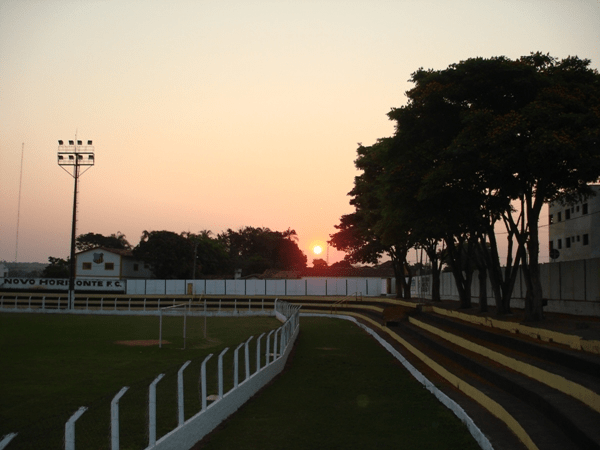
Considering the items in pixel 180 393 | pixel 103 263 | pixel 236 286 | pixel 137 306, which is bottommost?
pixel 137 306

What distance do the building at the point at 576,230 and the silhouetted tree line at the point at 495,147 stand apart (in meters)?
29.0

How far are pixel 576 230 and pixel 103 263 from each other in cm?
5767

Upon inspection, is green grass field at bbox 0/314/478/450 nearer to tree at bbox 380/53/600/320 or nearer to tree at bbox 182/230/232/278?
tree at bbox 380/53/600/320

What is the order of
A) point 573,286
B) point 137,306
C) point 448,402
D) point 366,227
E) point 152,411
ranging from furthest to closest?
point 137,306
point 366,227
point 573,286
point 448,402
point 152,411

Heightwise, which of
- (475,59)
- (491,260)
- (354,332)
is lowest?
(354,332)

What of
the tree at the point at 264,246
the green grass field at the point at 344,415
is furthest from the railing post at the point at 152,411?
the tree at the point at 264,246

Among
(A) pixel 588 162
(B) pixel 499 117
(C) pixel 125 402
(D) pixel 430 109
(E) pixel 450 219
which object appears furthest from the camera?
(E) pixel 450 219

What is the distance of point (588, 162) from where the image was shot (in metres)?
16.3

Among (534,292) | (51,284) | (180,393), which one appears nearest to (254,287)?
(51,284)

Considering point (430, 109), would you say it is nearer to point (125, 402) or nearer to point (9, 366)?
point (9, 366)

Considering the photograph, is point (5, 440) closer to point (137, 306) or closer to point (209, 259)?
point (137, 306)

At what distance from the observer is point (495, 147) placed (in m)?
17.7

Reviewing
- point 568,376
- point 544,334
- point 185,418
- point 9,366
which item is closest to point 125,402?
point 185,418

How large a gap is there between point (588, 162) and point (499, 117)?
293 centimetres
